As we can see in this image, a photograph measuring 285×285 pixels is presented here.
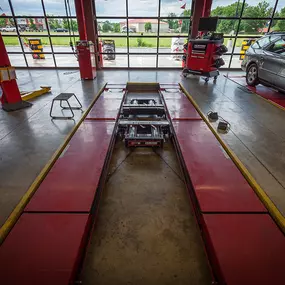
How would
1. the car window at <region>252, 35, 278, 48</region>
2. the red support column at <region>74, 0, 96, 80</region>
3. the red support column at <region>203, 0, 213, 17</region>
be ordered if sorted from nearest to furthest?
the car window at <region>252, 35, 278, 48</region> < the red support column at <region>74, 0, 96, 80</region> < the red support column at <region>203, 0, 213, 17</region>

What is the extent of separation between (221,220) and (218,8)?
10.4m

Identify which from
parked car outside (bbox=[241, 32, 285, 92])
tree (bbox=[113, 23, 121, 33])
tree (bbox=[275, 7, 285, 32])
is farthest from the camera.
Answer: tree (bbox=[113, 23, 121, 33])

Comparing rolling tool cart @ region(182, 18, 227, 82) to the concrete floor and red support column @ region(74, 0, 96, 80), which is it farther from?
the concrete floor

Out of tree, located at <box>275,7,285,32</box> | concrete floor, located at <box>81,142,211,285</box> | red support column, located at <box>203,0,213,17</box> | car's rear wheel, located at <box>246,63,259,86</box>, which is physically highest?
red support column, located at <box>203,0,213,17</box>

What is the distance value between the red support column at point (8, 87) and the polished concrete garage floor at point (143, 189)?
32 cm

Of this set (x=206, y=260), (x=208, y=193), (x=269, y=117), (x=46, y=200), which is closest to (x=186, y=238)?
(x=206, y=260)

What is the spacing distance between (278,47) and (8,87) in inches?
292

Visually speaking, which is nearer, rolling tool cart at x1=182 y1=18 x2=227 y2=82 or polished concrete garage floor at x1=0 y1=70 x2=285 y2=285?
polished concrete garage floor at x1=0 y1=70 x2=285 y2=285

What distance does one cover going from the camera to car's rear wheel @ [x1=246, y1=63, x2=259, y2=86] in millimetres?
6220

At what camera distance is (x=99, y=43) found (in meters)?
9.35

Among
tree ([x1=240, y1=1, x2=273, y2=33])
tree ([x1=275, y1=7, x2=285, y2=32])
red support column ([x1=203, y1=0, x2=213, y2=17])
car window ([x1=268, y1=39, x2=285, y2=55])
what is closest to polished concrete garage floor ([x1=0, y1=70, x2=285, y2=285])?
car window ([x1=268, y1=39, x2=285, y2=55])

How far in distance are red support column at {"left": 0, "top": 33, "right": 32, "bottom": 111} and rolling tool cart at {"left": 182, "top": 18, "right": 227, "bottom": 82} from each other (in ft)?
19.7

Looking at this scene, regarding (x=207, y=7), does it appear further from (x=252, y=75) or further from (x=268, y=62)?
(x=268, y=62)

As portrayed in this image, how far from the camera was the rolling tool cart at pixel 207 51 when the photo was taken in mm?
6734
